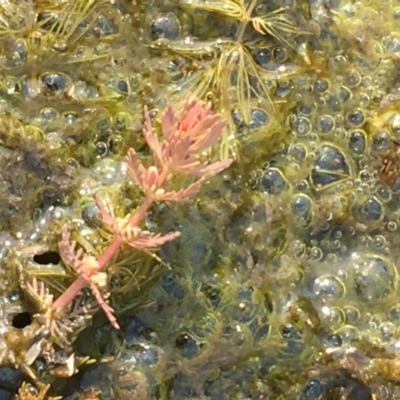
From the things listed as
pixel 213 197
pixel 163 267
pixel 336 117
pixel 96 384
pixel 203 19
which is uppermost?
pixel 203 19

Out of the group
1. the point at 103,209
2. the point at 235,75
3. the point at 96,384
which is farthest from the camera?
the point at 235,75

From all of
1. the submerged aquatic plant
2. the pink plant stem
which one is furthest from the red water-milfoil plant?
the submerged aquatic plant

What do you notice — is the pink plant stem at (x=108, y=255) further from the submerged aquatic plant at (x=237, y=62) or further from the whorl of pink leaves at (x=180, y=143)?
the submerged aquatic plant at (x=237, y=62)

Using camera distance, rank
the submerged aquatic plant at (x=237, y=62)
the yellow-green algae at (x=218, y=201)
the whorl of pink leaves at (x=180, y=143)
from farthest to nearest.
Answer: the submerged aquatic plant at (x=237, y=62) → the yellow-green algae at (x=218, y=201) → the whorl of pink leaves at (x=180, y=143)

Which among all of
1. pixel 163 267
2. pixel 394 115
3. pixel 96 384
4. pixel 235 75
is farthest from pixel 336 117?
pixel 96 384

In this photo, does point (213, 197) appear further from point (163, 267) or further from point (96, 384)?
point (96, 384)

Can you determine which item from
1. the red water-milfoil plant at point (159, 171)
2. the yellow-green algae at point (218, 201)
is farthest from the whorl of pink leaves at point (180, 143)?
the yellow-green algae at point (218, 201)

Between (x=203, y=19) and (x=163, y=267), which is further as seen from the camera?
(x=203, y=19)

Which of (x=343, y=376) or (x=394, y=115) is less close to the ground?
(x=394, y=115)
